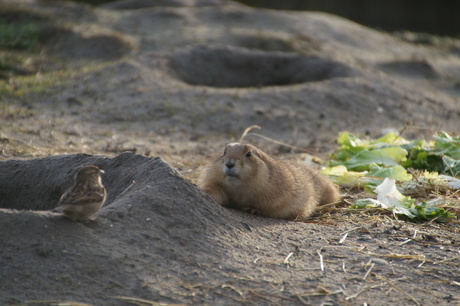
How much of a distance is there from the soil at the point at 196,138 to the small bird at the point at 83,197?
11 centimetres

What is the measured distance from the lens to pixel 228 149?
5629mm

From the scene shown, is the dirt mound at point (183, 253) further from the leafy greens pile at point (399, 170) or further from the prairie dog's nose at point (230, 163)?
the leafy greens pile at point (399, 170)

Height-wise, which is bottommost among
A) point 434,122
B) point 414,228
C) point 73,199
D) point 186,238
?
point 434,122

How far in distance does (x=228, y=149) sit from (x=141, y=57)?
22.8ft

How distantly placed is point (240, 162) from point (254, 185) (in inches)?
9.2

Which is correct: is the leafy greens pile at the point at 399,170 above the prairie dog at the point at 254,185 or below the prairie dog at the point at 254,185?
below

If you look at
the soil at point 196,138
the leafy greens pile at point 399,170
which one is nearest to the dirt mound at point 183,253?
the soil at point 196,138

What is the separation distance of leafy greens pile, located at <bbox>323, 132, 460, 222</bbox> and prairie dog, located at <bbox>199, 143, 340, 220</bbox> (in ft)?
2.57

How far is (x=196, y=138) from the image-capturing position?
31.2 ft

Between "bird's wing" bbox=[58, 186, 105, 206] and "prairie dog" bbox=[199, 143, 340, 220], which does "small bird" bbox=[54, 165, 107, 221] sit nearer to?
"bird's wing" bbox=[58, 186, 105, 206]

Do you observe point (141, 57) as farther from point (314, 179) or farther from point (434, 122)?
point (314, 179)

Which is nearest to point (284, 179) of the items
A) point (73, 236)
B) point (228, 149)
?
point (228, 149)

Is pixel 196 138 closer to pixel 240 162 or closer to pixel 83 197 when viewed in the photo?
pixel 240 162

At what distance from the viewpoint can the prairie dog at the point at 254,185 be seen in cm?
555
